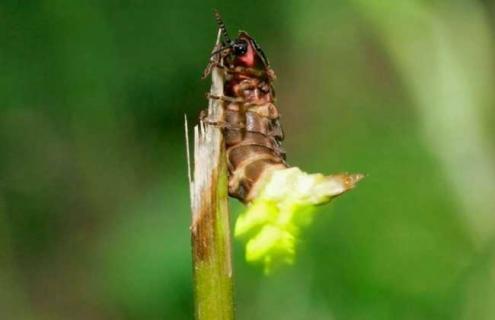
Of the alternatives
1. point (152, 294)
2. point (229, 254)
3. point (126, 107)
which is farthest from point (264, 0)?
point (229, 254)

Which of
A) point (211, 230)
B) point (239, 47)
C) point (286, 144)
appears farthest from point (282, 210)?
point (286, 144)

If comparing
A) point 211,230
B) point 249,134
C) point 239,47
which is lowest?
point 211,230

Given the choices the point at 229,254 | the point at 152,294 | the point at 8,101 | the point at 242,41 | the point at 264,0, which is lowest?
the point at 229,254

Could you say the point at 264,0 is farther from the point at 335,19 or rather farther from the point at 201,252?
the point at 201,252

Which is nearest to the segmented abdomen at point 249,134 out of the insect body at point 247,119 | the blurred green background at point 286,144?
the insect body at point 247,119

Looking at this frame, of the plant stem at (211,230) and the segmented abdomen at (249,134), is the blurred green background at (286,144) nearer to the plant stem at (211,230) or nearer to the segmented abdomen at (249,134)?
the segmented abdomen at (249,134)

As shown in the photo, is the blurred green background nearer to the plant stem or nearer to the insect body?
the insect body

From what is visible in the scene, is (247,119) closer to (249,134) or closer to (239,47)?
(249,134)
